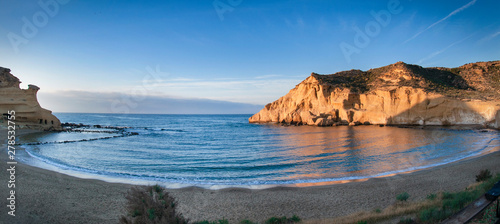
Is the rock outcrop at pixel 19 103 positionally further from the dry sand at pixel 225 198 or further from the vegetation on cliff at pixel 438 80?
the vegetation on cliff at pixel 438 80

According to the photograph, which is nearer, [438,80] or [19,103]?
[19,103]

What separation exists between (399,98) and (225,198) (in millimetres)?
46003

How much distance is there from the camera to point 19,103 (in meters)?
37.6

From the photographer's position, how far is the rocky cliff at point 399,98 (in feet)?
135

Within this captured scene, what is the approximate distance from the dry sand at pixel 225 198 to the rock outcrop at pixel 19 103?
31.1 m

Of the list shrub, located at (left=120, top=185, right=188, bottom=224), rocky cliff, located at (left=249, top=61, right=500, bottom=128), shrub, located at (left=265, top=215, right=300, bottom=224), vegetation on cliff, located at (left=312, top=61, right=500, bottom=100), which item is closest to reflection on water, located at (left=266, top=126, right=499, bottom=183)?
shrub, located at (left=265, top=215, right=300, bottom=224)

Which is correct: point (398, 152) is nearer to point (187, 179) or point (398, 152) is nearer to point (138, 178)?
point (187, 179)

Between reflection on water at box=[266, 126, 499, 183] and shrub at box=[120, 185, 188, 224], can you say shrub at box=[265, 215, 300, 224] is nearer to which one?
shrub at box=[120, 185, 188, 224]

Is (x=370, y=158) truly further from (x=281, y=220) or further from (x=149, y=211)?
(x=149, y=211)

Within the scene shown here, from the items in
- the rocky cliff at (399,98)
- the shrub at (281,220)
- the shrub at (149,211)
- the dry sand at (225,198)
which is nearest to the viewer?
the shrub at (149,211)

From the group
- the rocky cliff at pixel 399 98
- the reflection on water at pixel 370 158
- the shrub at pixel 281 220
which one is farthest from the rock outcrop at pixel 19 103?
the rocky cliff at pixel 399 98

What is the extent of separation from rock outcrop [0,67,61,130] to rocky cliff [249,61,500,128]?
4900 centimetres

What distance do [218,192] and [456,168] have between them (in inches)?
550

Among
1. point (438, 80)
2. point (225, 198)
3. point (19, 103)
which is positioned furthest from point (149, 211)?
point (438, 80)
